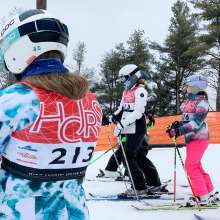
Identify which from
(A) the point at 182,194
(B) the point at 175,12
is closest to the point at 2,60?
(A) the point at 182,194

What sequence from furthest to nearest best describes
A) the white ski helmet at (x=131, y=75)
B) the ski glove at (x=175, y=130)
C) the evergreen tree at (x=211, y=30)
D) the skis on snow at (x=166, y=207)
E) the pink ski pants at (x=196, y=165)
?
the evergreen tree at (x=211, y=30)
the white ski helmet at (x=131, y=75)
the ski glove at (x=175, y=130)
the pink ski pants at (x=196, y=165)
the skis on snow at (x=166, y=207)

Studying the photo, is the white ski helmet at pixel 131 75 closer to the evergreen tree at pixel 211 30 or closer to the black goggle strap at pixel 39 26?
the black goggle strap at pixel 39 26

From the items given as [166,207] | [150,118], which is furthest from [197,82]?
[150,118]

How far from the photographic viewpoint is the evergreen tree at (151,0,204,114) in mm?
41062

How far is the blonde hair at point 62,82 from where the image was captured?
6.23ft

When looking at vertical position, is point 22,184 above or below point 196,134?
below

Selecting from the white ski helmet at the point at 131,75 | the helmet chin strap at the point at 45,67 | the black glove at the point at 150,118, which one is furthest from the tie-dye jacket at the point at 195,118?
the helmet chin strap at the point at 45,67

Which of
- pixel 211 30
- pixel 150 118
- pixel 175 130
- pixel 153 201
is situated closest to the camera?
pixel 175 130

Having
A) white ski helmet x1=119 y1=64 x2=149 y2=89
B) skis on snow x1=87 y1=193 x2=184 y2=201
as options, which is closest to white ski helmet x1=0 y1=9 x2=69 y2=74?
skis on snow x1=87 y1=193 x2=184 y2=201

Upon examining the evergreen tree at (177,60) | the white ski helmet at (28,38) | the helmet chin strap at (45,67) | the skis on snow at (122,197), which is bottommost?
the skis on snow at (122,197)

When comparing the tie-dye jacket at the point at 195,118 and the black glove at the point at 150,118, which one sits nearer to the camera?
the tie-dye jacket at the point at 195,118

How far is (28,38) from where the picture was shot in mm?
1963

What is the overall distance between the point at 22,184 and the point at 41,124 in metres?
0.23

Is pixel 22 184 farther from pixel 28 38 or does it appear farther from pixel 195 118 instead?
pixel 195 118
